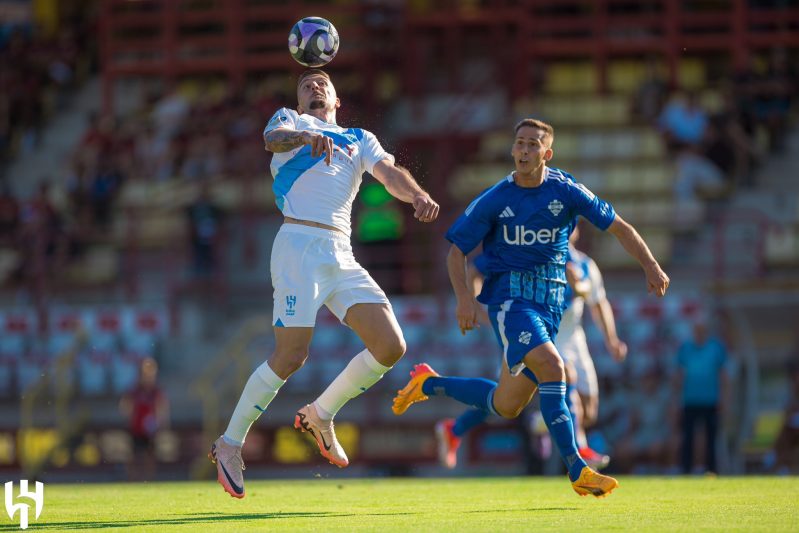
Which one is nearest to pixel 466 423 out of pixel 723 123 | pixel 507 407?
pixel 507 407

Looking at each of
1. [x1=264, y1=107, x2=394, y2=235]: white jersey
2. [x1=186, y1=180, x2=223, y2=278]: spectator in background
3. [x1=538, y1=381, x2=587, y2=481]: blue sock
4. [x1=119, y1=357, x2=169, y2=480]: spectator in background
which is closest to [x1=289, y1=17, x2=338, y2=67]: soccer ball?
Result: [x1=264, y1=107, x2=394, y2=235]: white jersey

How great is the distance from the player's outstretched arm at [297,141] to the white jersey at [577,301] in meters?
4.52

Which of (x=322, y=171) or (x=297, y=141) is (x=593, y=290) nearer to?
(x=322, y=171)

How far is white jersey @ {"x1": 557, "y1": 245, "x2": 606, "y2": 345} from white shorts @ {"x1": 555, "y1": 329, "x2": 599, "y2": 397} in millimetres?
12

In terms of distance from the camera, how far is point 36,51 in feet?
102

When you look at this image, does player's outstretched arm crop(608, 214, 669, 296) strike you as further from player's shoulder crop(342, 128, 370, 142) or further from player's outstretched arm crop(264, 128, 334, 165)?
player's outstretched arm crop(264, 128, 334, 165)

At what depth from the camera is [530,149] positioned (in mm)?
9711

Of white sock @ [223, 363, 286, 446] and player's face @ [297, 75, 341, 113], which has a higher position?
player's face @ [297, 75, 341, 113]

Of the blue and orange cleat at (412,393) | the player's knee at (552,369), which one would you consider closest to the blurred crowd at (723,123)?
the blue and orange cleat at (412,393)

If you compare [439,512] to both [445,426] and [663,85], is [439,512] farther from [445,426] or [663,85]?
[663,85]

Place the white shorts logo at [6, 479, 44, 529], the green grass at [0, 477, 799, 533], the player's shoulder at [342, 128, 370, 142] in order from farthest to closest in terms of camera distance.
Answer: the player's shoulder at [342, 128, 370, 142], the white shorts logo at [6, 479, 44, 529], the green grass at [0, 477, 799, 533]

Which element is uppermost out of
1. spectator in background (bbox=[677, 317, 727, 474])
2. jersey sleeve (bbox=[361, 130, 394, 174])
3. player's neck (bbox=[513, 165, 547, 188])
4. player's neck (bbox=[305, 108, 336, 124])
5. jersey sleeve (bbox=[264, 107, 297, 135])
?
player's neck (bbox=[305, 108, 336, 124])

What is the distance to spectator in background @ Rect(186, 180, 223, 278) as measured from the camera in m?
22.9

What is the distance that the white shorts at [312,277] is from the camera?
374 inches
